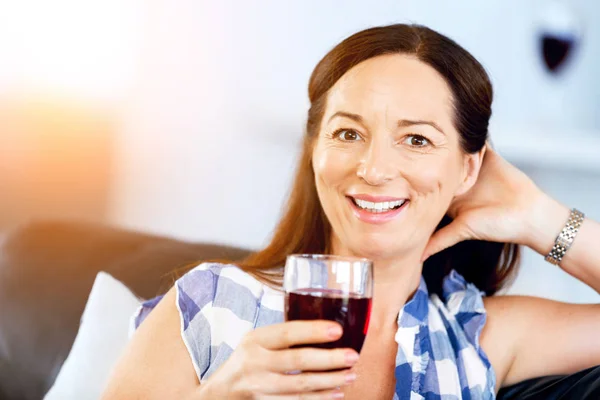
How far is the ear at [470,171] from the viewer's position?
1.91 m

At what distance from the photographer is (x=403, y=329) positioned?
1837mm

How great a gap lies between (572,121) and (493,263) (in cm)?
101

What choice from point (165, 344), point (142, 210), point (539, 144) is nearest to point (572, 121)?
point (539, 144)

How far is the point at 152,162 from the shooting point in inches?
125

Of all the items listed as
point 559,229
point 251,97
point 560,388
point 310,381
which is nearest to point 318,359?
point 310,381

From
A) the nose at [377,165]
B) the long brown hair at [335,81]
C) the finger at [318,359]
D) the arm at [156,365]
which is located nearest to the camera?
the finger at [318,359]

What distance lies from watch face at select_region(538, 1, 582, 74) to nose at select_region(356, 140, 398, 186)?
1.44 meters

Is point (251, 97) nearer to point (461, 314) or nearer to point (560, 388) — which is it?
point (461, 314)

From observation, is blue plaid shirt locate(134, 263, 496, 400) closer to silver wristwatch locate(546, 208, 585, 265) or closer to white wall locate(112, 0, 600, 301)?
silver wristwatch locate(546, 208, 585, 265)

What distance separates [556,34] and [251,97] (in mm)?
1128

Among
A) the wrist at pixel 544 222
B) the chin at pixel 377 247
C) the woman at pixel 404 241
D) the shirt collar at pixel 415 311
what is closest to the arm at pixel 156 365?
the woman at pixel 404 241

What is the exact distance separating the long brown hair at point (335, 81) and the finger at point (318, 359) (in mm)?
712

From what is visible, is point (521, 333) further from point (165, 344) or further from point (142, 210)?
point (142, 210)

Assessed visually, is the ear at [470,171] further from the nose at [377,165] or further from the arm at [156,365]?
the arm at [156,365]
